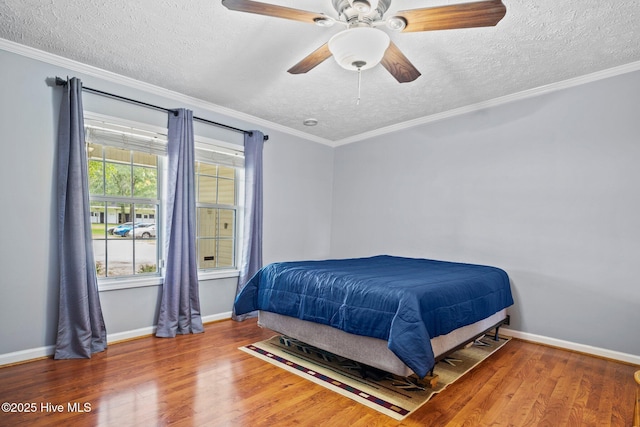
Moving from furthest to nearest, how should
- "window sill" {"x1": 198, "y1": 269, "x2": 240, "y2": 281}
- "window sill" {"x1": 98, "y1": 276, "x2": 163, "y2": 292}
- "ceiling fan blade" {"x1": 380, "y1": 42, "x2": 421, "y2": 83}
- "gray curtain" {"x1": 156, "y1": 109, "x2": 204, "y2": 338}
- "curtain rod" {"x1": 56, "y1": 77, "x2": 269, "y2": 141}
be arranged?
"window sill" {"x1": 198, "y1": 269, "x2": 240, "y2": 281}
"gray curtain" {"x1": 156, "y1": 109, "x2": 204, "y2": 338}
"window sill" {"x1": 98, "y1": 276, "x2": 163, "y2": 292}
"curtain rod" {"x1": 56, "y1": 77, "x2": 269, "y2": 141}
"ceiling fan blade" {"x1": 380, "y1": 42, "x2": 421, "y2": 83}

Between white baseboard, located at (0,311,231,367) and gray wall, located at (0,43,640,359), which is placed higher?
gray wall, located at (0,43,640,359)

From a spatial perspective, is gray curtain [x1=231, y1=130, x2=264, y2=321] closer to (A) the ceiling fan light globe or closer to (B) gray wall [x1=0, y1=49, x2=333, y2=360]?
(B) gray wall [x1=0, y1=49, x2=333, y2=360]

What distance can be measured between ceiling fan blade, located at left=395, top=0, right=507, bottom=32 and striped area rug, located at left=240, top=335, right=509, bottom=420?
2.20 meters

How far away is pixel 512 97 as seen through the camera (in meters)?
3.59

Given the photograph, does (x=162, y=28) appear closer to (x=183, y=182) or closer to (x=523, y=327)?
(x=183, y=182)

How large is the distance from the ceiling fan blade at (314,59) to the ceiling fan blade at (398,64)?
0.38 m

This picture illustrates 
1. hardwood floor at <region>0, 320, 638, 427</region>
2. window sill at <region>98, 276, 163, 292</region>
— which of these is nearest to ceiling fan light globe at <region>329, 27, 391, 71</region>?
hardwood floor at <region>0, 320, 638, 427</region>

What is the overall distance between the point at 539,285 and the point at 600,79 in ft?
6.51

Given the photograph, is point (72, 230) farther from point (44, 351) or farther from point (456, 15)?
point (456, 15)

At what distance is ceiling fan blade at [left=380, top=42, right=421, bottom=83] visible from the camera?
2129mm

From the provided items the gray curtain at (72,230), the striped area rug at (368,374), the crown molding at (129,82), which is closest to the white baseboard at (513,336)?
the gray curtain at (72,230)

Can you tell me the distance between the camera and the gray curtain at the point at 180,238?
3.42 metres

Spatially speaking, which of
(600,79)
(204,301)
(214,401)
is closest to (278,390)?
(214,401)

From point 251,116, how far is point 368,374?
3.22m
